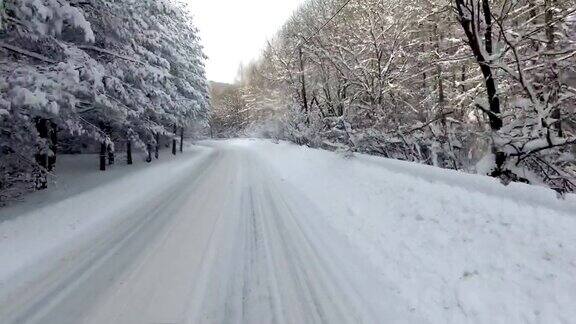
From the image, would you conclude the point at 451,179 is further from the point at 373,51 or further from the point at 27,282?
the point at 373,51

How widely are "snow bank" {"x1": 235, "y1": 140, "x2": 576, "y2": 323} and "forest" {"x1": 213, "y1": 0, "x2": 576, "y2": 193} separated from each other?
607 millimetres

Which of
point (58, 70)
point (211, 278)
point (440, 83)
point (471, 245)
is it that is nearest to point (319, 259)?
point (211, 278)

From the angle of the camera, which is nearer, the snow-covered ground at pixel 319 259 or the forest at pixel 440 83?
the snow-covered ground at pixel 319 259

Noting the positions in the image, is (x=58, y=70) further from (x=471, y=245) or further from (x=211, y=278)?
(x=471, y=245)

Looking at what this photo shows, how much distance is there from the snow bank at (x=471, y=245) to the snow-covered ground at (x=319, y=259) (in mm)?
18

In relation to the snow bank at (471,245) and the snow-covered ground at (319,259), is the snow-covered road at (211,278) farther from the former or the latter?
the snow bank at (471,245)

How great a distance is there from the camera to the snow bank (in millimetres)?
4055

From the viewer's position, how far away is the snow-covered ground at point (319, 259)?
434 cm

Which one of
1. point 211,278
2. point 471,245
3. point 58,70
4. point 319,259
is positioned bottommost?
point 211,278

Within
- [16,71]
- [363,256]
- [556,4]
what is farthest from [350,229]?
[556,4]

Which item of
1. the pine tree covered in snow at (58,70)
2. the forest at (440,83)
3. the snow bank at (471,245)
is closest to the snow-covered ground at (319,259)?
the snow bank at (471,245)

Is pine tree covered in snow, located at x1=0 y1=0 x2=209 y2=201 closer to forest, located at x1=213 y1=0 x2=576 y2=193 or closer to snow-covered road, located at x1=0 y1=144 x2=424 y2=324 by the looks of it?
snow-covered road, located at x1=0 y1=144 x2=424 y2=324

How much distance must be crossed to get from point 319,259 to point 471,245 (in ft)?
6.47

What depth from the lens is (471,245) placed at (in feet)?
17.2
